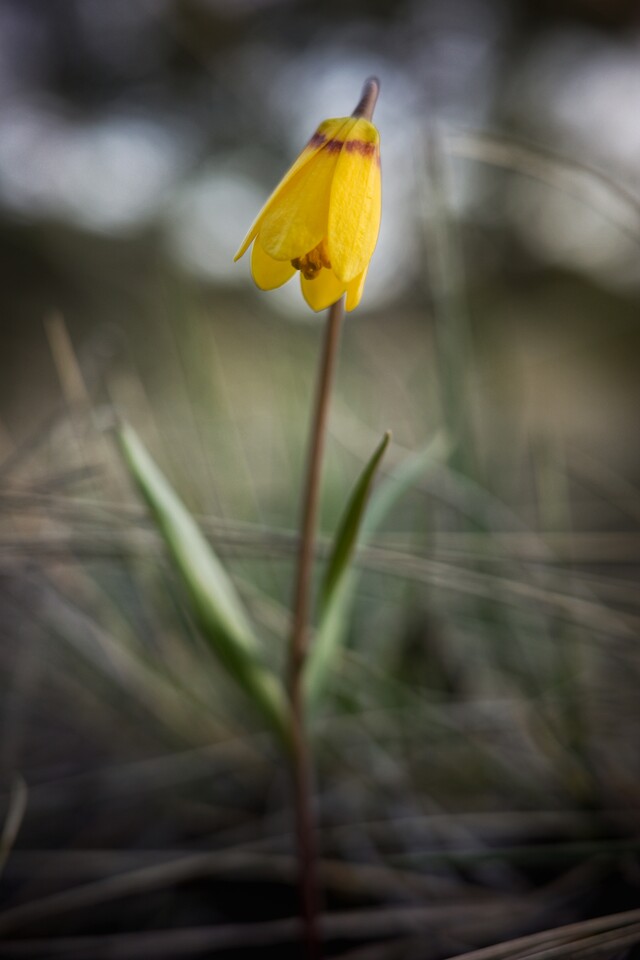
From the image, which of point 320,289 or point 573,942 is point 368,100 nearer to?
point 320,289

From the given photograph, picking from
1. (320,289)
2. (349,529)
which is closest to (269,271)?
(320,289)

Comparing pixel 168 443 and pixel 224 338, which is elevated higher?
pixel 224 338

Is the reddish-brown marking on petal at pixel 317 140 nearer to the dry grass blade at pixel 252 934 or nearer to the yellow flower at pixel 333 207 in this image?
the yellow flower at pixel 333 207

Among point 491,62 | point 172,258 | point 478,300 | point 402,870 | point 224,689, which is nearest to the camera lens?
point 402,870

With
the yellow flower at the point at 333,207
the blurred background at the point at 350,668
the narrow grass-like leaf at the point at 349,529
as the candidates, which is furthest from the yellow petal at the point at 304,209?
the blurred background at the point at 350,668

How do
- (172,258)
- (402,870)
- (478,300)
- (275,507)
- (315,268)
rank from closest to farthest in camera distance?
(315,268) → (402,870) → (275,507) → (478,300) → (172,258)

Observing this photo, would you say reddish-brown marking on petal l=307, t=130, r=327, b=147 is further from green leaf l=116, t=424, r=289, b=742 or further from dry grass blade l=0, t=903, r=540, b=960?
dry grass blade l=0, t=903, r=540, b=960

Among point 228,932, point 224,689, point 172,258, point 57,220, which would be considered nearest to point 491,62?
point 172,258

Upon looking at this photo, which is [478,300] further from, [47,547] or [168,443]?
[47,547]
